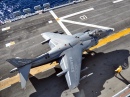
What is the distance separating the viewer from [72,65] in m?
31.1

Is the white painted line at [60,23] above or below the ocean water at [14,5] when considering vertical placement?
below

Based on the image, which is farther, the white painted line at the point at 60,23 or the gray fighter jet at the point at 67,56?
the white painted line at the point at 60,23

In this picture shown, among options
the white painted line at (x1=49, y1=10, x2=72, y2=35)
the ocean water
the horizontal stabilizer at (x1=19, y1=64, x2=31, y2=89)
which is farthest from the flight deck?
the ocean water

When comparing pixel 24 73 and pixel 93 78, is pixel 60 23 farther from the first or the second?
pixel 24 73

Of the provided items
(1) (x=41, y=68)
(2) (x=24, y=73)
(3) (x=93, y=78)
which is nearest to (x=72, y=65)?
(3) (x=93, y=78)

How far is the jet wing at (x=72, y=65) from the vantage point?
29127 millimetres

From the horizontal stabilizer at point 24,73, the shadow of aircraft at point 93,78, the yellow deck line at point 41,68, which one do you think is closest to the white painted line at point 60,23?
the yellow deck line at point 41,68

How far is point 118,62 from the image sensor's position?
3506 cm

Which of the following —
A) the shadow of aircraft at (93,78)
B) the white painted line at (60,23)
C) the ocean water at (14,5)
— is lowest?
the shadow of aircraft at (93,78)

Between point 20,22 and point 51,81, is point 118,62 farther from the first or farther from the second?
point 20,22

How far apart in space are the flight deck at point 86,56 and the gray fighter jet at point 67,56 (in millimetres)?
2966

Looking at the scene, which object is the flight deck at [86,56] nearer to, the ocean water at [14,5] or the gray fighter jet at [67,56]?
the gray fighter jet at [67,56]

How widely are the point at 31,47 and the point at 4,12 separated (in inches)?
1017

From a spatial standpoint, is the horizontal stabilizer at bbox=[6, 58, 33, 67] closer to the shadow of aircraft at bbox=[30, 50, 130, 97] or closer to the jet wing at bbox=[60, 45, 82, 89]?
the shadow of aircraft at bbox=[30, 50, 130, 97]
